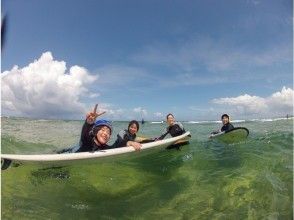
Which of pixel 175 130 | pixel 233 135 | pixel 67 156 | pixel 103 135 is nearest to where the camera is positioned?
A: pixel 67 156

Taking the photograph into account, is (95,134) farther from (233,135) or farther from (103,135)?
(233,135)

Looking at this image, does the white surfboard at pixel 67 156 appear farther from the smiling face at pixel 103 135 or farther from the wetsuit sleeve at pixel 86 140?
the wetsuit sleeve at pixel 86 140

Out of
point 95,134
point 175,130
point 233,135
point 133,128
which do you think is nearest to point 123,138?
point 133,128

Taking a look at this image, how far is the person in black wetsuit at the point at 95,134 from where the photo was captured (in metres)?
8.14

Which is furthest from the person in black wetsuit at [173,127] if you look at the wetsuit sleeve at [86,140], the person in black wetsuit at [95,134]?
the wetsuit sleeve at [86,140]

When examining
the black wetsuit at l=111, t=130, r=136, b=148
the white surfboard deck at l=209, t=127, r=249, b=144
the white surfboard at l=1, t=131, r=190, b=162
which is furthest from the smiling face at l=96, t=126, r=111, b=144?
the white surfboard deck at l=209, t=127, r=249, b=144

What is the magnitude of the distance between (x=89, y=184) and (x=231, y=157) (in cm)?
495

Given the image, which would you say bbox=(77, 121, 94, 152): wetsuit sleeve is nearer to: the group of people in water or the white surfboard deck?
the group of people in water

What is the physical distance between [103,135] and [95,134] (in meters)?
0.27

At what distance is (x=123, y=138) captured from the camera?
9930 millimetres

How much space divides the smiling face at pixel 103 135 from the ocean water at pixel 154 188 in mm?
679

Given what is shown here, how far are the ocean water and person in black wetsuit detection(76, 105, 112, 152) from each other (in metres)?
0.50

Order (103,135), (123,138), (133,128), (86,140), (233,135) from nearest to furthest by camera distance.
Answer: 1. (103,135)
2. (86,140)
3. (123,138)
4. (133,128)
5. (233,135)

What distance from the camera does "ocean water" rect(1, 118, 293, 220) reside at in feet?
21.5
